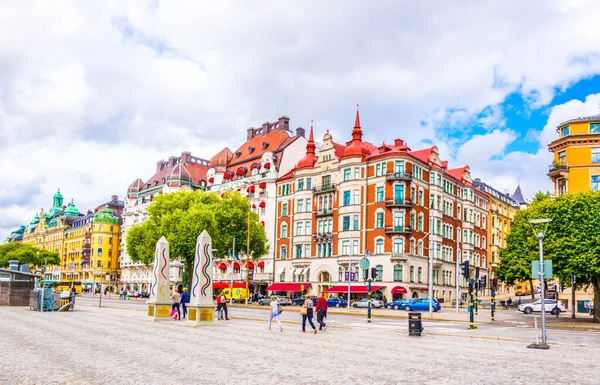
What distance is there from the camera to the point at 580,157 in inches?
2377

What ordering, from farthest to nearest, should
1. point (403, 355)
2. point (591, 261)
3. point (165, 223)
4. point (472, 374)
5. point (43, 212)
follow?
1. point (43, 212)
2. point (165, 223)
3. point (591, 261)
4. point (403, 355)
5. point (472, 374)

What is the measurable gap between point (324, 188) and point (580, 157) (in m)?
30.7

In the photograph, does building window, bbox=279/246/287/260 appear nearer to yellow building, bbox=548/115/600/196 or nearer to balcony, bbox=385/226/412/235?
balcony, bbox=385/226/412/235

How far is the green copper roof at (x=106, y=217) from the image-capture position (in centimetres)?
13950

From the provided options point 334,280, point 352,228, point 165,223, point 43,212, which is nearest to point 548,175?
point 352,228

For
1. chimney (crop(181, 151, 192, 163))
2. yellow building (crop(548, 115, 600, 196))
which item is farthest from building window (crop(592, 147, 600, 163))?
chimney (crop(181, 151, 192, 163))

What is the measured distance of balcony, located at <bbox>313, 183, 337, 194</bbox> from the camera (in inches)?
2950

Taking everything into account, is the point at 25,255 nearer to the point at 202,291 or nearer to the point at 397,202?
the point at 397,202

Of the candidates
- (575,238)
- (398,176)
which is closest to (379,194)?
(398,176)

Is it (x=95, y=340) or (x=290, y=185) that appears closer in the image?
(x=95, y=340)

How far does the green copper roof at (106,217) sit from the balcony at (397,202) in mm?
91359

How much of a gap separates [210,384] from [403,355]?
7.73m

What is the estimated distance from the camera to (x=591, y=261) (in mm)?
38969

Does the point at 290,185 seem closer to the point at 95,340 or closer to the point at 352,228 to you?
the point at 352,228
